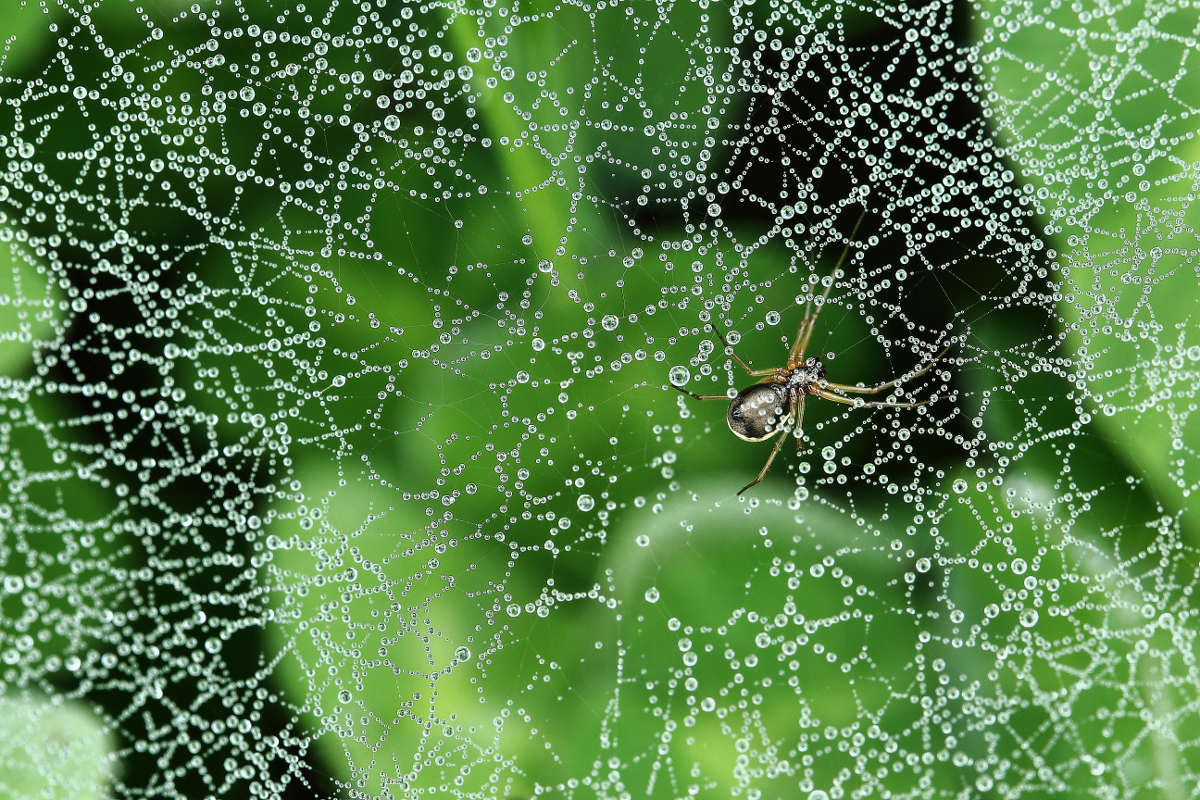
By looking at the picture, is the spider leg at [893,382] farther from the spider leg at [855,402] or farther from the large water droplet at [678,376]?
the large water droplet at [678,376]

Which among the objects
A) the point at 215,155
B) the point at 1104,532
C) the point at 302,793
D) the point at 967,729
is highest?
the point at 215,155

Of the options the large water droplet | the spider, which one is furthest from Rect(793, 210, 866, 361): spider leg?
the large water droplet

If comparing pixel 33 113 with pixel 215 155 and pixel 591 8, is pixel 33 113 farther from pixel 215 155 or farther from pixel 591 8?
pixel 591 8

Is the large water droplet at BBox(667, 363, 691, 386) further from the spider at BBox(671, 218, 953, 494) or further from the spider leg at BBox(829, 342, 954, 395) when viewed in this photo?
the spider leg at BBox(829, 342, 954, 395)

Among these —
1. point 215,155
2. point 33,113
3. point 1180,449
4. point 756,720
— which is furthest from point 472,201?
point 1180,449

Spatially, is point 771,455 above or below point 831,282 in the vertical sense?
below

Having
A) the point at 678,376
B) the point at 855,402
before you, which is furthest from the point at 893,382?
the point at 678,376

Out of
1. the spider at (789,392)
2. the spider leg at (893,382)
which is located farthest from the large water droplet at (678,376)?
the spider leg at (893,382)

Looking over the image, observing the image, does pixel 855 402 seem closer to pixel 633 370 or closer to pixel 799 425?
pixel 799 425
